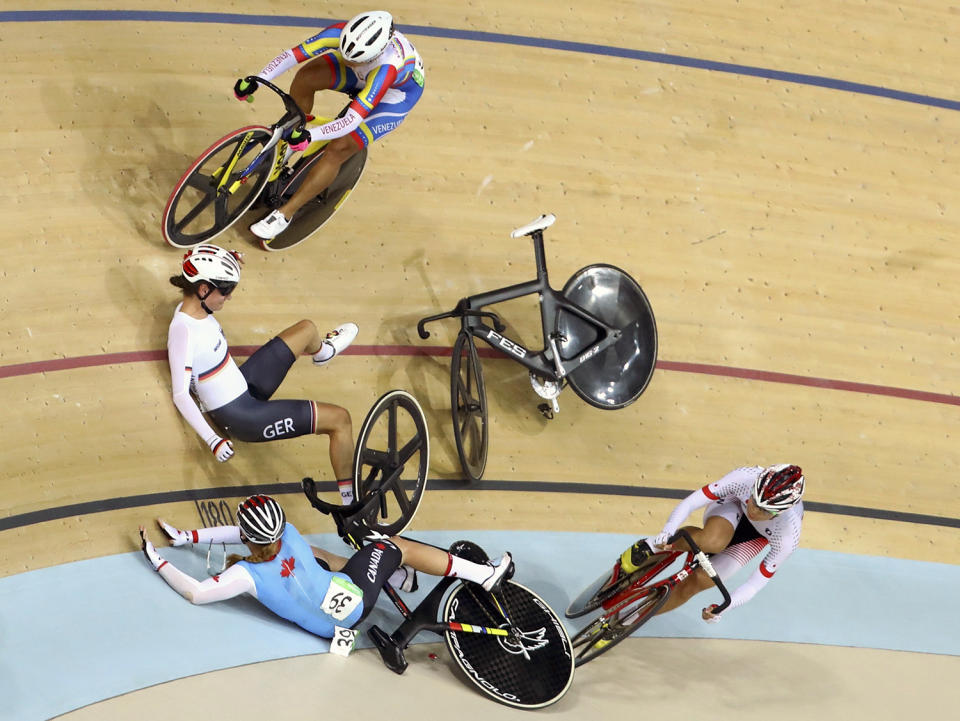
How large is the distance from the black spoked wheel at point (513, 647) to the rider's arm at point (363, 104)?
192cm

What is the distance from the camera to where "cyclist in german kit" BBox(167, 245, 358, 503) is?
374cm

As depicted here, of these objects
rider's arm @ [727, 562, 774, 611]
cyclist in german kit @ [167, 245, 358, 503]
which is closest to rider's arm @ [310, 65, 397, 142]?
cyclist in german kit @ [167, 245, 358, 503]

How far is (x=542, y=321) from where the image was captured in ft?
15.3

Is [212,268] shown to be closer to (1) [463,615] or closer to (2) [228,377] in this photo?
(2) [228,377]

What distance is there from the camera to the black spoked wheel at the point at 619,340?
476cm

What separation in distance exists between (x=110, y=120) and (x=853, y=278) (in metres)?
3.97

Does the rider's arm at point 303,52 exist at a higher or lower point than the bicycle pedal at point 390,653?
higher

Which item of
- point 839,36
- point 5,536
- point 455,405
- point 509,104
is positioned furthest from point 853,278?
point 5,536

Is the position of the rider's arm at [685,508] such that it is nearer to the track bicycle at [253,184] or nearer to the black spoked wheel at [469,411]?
the black spoked wheel at [469,411]

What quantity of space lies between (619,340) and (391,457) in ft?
4.45

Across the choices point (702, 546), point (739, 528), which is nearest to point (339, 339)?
point (702, 546)

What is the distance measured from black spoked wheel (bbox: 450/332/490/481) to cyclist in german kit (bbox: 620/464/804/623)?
2.72ft

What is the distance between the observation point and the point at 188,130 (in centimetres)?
475

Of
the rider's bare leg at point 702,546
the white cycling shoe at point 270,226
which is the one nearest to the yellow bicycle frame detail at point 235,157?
the white cycling shoe at point 270,226
